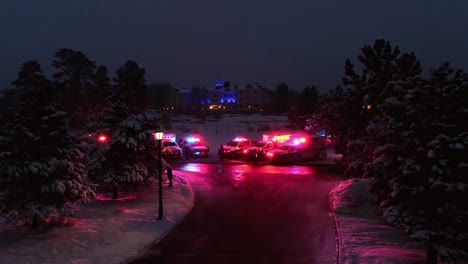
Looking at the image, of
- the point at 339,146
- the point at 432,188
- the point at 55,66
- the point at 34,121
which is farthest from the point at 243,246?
the point at 55,66

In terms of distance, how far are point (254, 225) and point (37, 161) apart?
23.4ft

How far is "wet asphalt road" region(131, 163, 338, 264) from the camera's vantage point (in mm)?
11789

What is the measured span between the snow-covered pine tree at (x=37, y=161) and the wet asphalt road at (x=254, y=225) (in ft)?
11.1

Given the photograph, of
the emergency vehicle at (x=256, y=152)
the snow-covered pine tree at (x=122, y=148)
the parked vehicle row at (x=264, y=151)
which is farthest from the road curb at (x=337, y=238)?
A: the emergency vehicle at (x=256, y=152)

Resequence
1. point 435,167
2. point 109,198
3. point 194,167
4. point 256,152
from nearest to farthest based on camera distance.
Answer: point 435,167 < point 109,198 < point 194,167 < point 256,152

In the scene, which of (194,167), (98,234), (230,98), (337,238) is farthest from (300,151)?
(230,98)

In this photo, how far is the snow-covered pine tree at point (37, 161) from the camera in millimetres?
12927

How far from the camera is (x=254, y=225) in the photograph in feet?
49.0

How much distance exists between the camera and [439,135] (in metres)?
8.79

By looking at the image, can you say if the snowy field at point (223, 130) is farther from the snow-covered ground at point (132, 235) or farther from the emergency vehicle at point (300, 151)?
the snow-covered ground at point (132, 235)

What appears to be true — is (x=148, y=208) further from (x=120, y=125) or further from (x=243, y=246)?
(x=243, y=246)

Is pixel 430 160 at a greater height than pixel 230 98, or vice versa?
pixel 230 98

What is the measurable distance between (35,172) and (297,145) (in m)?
25.0

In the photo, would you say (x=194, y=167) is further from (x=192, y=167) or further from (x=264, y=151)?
(x=264, y=151)
